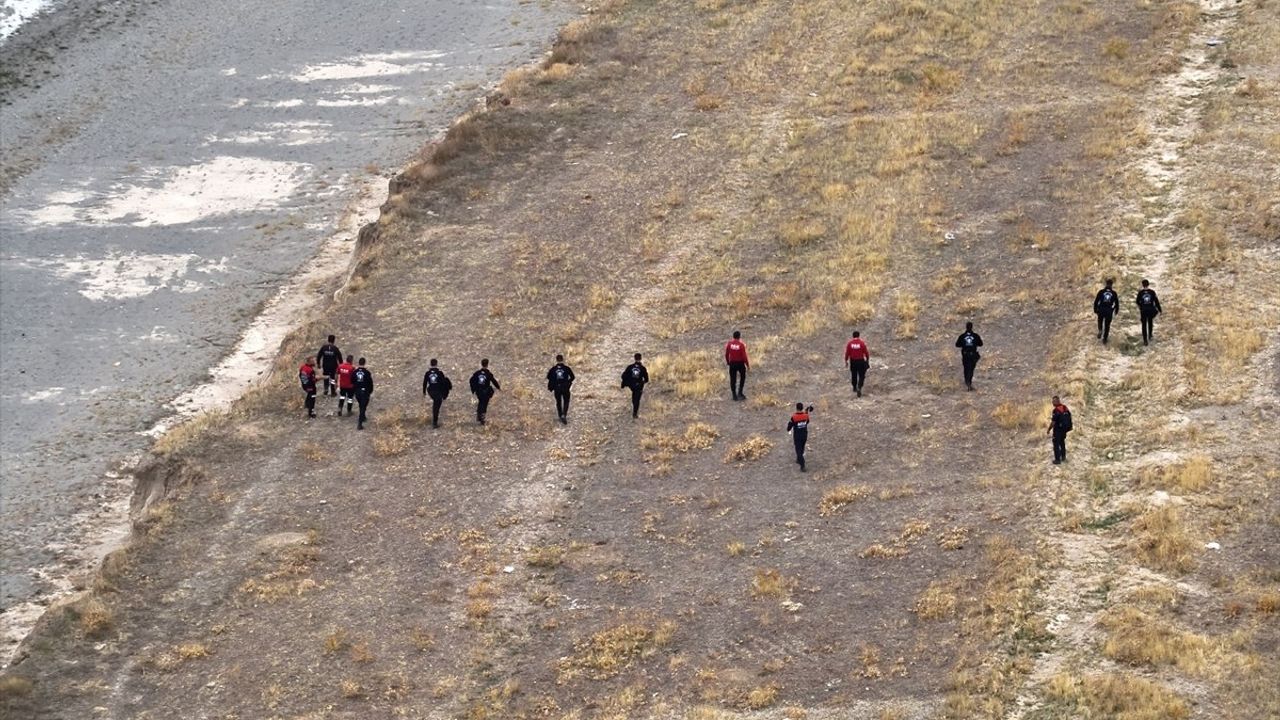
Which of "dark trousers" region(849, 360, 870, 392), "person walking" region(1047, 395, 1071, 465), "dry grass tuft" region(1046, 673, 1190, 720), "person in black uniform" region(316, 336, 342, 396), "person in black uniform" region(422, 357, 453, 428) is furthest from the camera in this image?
"person in black uniform" region(316, 336, 342, 396)

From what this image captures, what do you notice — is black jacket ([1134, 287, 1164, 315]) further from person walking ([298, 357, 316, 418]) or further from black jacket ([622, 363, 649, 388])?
person walking ([298, 357, 316, 418])

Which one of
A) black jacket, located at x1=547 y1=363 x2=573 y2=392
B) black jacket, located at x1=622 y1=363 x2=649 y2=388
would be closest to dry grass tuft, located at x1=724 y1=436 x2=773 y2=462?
black jacket, located at x1=622 y1=363 x2=649 y2=388

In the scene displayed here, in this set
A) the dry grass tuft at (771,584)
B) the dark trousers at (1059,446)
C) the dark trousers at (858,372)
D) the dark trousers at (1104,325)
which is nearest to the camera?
the dry grass tuft at (771,584)

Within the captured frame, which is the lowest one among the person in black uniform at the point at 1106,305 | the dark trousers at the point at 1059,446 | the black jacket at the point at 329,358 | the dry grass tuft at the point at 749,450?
the dry grass tuft at the point at 749,450

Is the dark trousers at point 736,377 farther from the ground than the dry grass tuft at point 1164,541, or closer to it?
farther from the ground

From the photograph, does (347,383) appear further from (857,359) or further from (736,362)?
(857,359)

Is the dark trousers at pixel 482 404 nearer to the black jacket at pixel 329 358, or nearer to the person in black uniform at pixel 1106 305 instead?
the black jacket at pixel 329 358

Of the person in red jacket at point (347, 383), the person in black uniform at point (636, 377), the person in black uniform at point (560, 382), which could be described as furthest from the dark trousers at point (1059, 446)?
the person in red jacket at point (347, 383)
